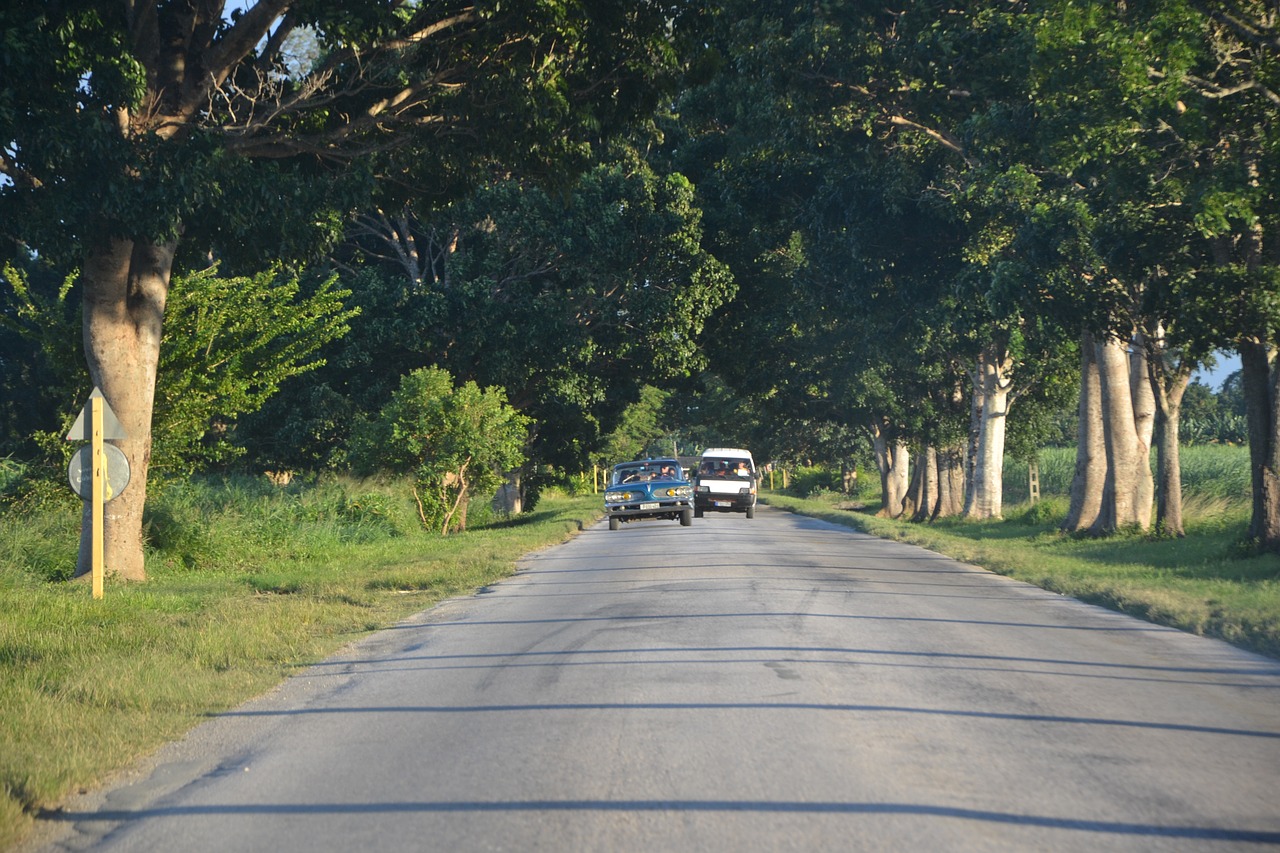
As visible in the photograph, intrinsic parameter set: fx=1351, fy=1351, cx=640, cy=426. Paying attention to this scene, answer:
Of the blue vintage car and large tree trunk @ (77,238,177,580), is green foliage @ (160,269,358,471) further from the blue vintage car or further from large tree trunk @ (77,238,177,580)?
the blue vintage car

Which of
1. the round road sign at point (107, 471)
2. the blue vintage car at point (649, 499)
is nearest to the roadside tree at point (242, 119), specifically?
the round road sign at point (107, 471)

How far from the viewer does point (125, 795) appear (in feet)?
22.0

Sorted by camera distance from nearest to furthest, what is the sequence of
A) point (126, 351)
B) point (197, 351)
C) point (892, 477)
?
point (126, 351), point (197, 351), point (892, 477)

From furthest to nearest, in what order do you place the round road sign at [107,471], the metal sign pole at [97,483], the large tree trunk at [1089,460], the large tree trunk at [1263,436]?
1. the large tree trunk at [1089,460]
2. the large tree trunk at [1263,436]
3. the round road sign at [107,471]
4. the metal sign pole at [97,483]

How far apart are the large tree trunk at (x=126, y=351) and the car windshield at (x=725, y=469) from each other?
87.0 feet

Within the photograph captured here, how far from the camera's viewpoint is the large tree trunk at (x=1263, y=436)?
779 inches

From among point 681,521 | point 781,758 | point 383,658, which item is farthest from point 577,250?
point 781,758

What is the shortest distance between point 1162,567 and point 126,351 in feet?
48.6

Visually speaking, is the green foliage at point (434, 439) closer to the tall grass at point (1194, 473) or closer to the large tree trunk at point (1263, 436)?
the tall grass at point (1194, 473)

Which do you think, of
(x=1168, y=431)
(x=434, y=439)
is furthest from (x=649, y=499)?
(x=1168, y=431)

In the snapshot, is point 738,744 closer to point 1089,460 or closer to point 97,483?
point 97,483

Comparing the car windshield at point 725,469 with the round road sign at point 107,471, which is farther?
the car windshield at point 725,469

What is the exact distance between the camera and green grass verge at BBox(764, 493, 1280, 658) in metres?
13.1

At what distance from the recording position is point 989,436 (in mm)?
38219
